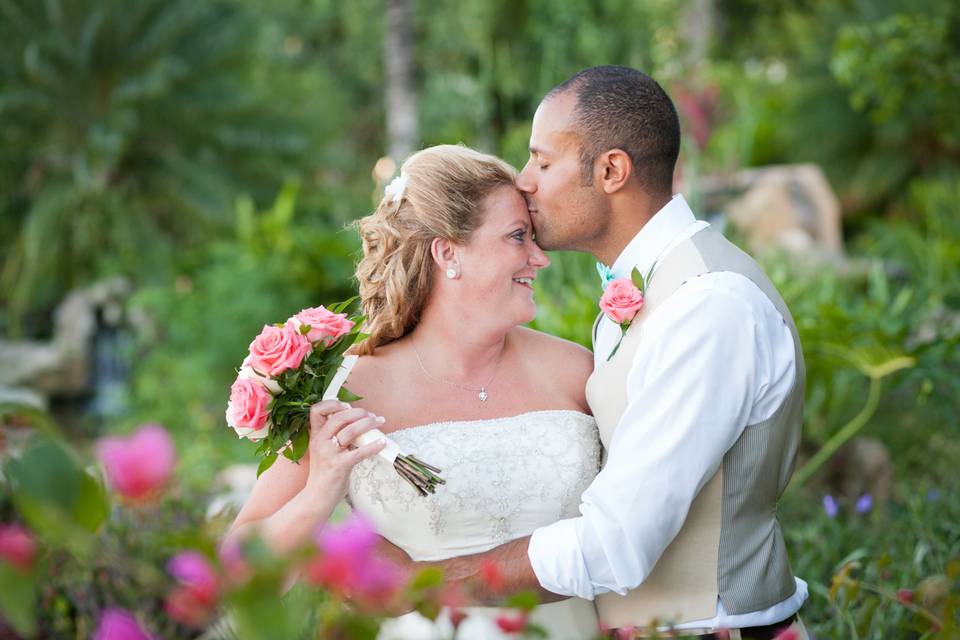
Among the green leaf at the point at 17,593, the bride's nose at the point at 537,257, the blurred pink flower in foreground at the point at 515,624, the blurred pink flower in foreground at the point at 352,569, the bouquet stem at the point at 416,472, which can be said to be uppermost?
the green leaf at the point at 17,593

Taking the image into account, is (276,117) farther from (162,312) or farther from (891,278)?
(891,278)

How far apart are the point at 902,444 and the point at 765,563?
378cm

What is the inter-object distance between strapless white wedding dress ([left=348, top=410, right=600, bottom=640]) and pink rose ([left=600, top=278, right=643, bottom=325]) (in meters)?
0.56

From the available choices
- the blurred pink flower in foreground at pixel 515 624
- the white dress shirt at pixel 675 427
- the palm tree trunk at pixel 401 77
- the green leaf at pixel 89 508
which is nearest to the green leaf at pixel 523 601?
the blurred pink flower in foreground at pixel 515 624

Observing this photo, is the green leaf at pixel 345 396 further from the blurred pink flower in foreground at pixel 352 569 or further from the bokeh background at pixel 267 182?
the bokeh background at pixel 267 182

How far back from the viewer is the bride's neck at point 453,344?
2881mm

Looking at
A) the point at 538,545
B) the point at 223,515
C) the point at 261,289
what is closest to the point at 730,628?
the point at 538,545

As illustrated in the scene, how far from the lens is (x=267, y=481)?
2559 millimetres

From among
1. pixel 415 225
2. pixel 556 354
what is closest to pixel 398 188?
pixel 415 225

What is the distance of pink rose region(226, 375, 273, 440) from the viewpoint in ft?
7.54

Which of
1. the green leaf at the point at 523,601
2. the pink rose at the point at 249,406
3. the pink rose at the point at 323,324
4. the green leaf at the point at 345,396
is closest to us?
the green leaf at the point at 523,601

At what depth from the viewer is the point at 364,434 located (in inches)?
92.5

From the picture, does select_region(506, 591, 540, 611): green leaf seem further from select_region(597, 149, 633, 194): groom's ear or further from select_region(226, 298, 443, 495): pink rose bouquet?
select_region(597, 149, 633, 194): groom's ear

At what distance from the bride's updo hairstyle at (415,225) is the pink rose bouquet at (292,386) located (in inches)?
16.9
